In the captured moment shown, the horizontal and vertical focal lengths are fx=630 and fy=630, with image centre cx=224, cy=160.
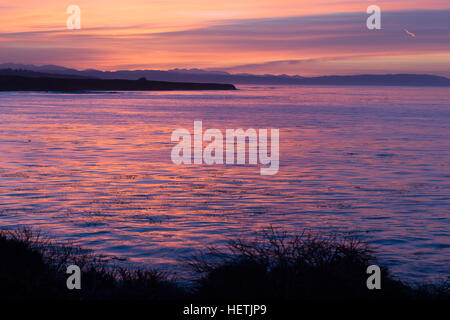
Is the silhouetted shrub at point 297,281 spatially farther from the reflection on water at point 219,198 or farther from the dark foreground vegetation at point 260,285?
the reflection on water at point 219,198

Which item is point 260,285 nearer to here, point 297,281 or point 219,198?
Answer: point 297,281

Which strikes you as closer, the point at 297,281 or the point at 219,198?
the point at 297,281

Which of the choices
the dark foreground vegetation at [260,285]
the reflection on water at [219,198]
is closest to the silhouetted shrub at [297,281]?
the dark foreground vegetation at [260,285]

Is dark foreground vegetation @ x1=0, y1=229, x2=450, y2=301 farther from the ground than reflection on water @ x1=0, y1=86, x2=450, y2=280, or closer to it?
closer to it

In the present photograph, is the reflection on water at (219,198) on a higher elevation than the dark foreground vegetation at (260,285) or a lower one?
higher

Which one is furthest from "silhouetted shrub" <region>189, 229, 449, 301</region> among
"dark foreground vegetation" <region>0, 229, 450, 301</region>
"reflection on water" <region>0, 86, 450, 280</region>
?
"reflection on water" <region>0, 86, 450, 280</region>

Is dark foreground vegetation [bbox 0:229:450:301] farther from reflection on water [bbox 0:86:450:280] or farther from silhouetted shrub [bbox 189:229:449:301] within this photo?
reflection on water [bbox 0:86:450:280]

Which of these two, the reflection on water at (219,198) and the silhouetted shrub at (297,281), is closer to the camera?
the silhouetted shrub at (297,281)

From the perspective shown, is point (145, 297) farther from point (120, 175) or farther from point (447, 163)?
point (447, 163)

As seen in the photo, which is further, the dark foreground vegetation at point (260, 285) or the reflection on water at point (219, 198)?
the reflection on water at point (219, 198)

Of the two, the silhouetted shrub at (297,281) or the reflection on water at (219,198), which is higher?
the reflection on water at (219,198)

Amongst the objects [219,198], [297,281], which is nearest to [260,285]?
[297,281]

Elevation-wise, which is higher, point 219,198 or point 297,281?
point 219,198
